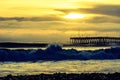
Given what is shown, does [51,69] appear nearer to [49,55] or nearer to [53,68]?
[53,68]

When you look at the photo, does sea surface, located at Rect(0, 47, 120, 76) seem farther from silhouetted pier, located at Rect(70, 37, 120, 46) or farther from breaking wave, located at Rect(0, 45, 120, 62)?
silhouetted pier, located at Rect(70, 37, 120, 46)

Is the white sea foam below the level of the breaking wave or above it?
above

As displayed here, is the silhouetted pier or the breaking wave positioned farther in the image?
the silhouetted pier

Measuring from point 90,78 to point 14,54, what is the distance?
2995 centimetres

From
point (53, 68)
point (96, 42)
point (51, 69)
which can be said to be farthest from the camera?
point (96, 42)

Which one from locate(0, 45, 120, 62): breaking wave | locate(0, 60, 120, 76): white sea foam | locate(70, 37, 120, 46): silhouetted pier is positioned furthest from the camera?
locate(70, 37, 120, 46): silhouetted pier

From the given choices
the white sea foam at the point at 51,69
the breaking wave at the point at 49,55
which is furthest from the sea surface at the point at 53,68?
the breaking wave at the point at 49,55

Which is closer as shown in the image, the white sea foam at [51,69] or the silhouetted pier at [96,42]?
the white sea foam at [51,69]

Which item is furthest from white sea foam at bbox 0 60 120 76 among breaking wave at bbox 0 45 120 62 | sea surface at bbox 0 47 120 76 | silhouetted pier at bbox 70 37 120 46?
silhouetted pier at bbox 70 37 120 46

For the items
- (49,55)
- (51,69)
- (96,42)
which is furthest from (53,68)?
(96,42)

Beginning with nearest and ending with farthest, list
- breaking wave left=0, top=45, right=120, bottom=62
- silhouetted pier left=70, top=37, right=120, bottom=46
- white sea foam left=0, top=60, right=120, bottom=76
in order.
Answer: white sea foam left=0, top=60, right=120, bottom=76 → breaking wave left=0, top=45, right=120, bottom=62 → silhouetted pier left=70, top=37, right=120, bottom=46

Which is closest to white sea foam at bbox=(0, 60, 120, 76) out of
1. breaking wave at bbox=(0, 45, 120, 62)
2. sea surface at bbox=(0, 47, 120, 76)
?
sea surface at bbox=(0, 47, 120, 76)

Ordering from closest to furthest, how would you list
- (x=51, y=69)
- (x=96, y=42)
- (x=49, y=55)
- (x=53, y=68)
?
(x=51, y=69), (x=53, y=68), (x=49, y=55), (x=96, y=42)

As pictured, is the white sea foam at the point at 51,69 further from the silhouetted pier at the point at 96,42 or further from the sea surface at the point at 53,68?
the silhouetted pier at the point at 96,42
